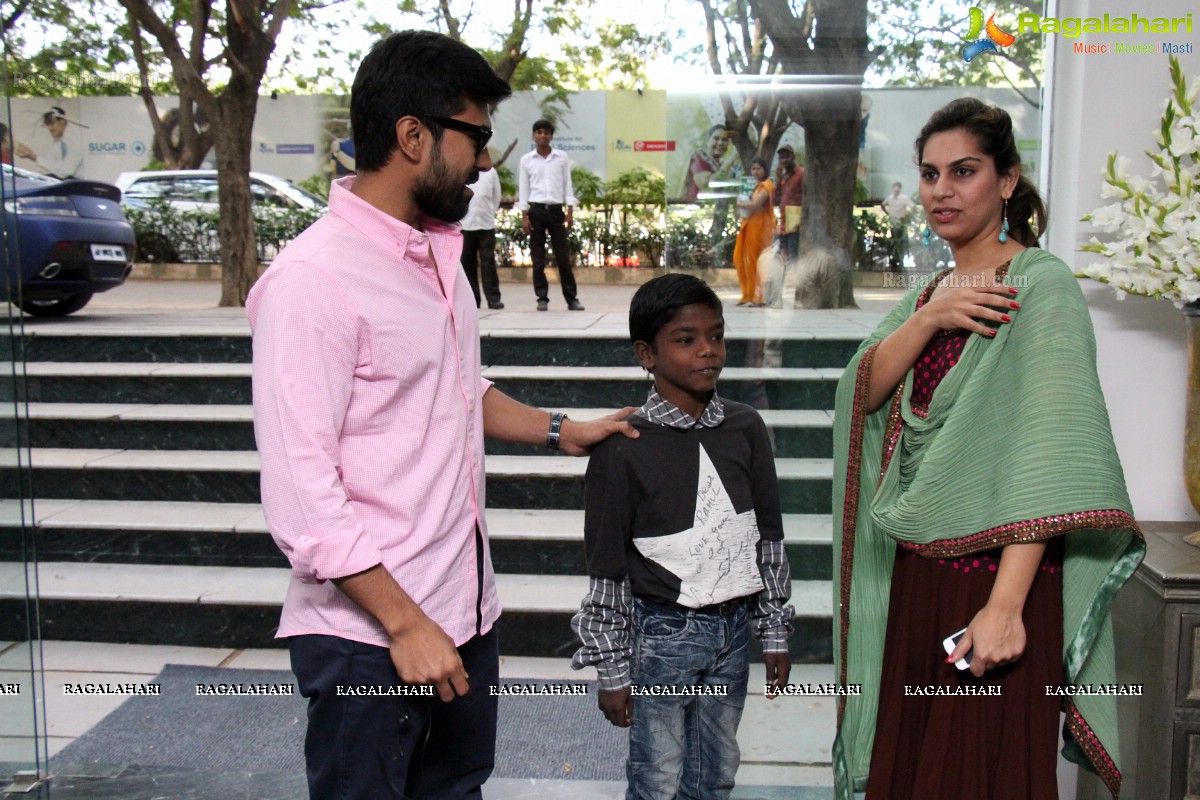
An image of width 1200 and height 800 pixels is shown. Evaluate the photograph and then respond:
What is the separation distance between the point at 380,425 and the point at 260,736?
2125 millimetres

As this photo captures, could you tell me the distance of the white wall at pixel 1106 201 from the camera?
Answer: 8.03ft

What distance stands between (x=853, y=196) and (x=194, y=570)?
10.3ft

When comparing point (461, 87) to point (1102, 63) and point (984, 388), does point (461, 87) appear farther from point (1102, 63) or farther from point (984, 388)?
point (1102, 63)

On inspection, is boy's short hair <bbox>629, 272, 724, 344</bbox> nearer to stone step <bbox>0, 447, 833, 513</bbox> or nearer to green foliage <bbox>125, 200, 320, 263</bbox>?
stone step <bbox>0, 447, 833, 513</bbox>

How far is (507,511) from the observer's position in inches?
179

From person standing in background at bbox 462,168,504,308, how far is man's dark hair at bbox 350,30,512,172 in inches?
255

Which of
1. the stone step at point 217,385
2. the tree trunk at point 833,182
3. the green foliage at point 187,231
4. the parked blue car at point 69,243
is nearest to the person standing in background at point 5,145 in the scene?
the tree trunk at point 833,182

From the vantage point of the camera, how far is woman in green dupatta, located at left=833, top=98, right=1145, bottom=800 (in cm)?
167

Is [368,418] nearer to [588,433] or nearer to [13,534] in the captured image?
[588,433]

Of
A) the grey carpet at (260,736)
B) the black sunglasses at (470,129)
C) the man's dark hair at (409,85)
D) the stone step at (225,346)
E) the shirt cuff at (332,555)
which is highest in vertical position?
the man's dark hair at (409,85)

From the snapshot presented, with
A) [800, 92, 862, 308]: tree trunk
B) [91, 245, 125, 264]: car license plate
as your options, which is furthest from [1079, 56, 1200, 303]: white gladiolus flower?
[91, 245, 125, 264]: car license plate

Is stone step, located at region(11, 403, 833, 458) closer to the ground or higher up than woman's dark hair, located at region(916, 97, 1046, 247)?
closer to the ground

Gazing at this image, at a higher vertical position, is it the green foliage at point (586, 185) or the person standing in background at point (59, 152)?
the person standing in background at point (59, 152)

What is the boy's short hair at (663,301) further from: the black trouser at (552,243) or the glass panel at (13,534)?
the black trouser at (552,243)
